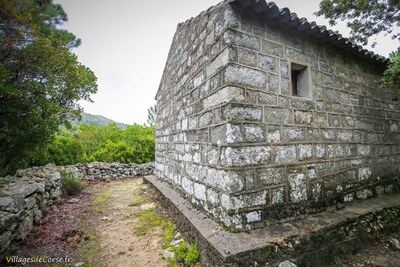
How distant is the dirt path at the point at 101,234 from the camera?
278cm

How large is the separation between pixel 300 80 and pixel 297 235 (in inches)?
91.9

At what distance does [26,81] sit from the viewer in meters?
4.63

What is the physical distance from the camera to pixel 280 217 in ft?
8.30

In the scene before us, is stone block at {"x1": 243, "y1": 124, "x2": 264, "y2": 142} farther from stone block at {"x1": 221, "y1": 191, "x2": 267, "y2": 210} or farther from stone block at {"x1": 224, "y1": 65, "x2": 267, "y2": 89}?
stone block at {"x1": 221, "y1": 191, "x2": 267, "y2": 210}

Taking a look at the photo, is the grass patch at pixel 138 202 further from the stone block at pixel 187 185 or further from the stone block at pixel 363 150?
the stone block at pixel 363 150

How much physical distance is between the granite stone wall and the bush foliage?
5.88 metres

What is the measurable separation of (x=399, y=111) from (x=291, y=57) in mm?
3813

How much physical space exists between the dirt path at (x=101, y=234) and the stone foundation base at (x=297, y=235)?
0.69m

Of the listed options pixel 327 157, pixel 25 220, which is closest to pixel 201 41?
pixel 327 157

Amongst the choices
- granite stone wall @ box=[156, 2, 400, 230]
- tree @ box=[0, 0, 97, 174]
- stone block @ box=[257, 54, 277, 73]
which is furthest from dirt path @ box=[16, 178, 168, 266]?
stone block @ box=[257, 54, 277, 73]

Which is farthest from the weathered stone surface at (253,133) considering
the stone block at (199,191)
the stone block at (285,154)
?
the stone block at (199,191)

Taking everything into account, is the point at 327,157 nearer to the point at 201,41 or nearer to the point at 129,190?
the point at 201,41

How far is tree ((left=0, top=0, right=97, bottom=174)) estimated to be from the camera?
13.5ft

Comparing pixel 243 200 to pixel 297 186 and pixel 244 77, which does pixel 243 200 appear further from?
pixel 244 77
